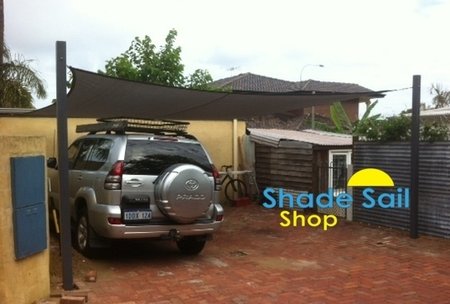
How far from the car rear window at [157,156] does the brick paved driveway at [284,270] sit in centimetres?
128

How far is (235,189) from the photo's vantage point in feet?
39.8

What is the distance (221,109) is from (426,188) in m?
3.87

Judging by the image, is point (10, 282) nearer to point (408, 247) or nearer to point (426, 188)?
point (408, 247)

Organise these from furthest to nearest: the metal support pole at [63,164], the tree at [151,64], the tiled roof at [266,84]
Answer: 1. the tiled roof at [266,84]
2. the tree at [151,64]
3. the metal support pole at [63,164]

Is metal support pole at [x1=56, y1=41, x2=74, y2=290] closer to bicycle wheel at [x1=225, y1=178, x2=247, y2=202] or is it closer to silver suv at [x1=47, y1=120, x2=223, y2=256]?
silver suv at [x1=47, y1=120, x2=223, y2=256]

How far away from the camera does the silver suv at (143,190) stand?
580 centimetres

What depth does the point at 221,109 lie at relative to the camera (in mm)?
9000

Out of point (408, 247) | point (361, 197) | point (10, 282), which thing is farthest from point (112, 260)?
point (361, 197)

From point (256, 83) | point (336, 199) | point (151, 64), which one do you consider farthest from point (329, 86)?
point (336, 199)

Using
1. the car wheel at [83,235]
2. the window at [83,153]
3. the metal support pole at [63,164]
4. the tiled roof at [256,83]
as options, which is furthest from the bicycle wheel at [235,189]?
the tiled roof at [256,83]

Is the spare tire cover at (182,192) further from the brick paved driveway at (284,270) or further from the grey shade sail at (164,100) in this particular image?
the grey shade sail at (164,100)

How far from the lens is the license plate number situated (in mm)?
5754

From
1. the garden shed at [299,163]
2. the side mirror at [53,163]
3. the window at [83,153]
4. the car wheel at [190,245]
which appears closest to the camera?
the car wheel at [190,245]

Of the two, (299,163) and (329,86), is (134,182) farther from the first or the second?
(329,86)
